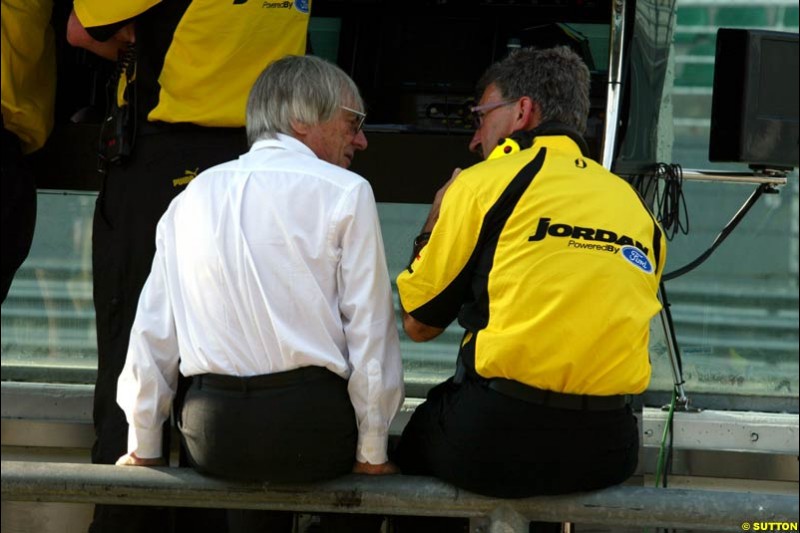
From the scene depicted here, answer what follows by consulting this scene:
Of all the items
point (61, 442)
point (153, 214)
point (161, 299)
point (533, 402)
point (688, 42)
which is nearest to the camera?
point (533, 402)

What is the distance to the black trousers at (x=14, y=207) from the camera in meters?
3.24

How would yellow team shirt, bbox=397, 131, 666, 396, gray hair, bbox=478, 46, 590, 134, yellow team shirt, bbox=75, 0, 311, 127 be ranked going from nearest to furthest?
yellow team shirt, bbox=397, 131, 666, 396 < gray hair, bbox=478, 46, 590, 134 < yellow team shirt, bbox=75, 0, 311, 127

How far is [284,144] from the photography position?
268 centimetres

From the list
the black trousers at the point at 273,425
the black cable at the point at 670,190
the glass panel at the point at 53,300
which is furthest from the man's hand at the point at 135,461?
the glass panel at the point at 53,300

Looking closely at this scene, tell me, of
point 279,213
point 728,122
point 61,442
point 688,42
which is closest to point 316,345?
point 279,213

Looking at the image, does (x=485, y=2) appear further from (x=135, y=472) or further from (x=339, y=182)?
(x=135, y=472)

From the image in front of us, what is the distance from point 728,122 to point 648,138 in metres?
0.39

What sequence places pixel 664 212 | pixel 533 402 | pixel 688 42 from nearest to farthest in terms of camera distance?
pixel 533 402 < pixel 664 212 < pixel 688 42

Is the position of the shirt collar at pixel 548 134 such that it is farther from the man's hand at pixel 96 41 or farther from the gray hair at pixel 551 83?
the man's hand at pixel 96 41

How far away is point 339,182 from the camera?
103 inches

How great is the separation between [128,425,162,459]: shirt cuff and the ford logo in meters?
1.06

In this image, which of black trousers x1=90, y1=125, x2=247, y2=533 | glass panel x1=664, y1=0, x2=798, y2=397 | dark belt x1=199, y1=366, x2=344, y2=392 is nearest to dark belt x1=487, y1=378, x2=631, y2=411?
dark belt x1=199, y1=366, x2=344, y2=392

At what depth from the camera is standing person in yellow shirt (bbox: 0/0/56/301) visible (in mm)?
3250

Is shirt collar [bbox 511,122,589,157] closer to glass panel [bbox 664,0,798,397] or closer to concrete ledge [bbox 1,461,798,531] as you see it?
concrete ledge [bbox 1,461,798,531]
